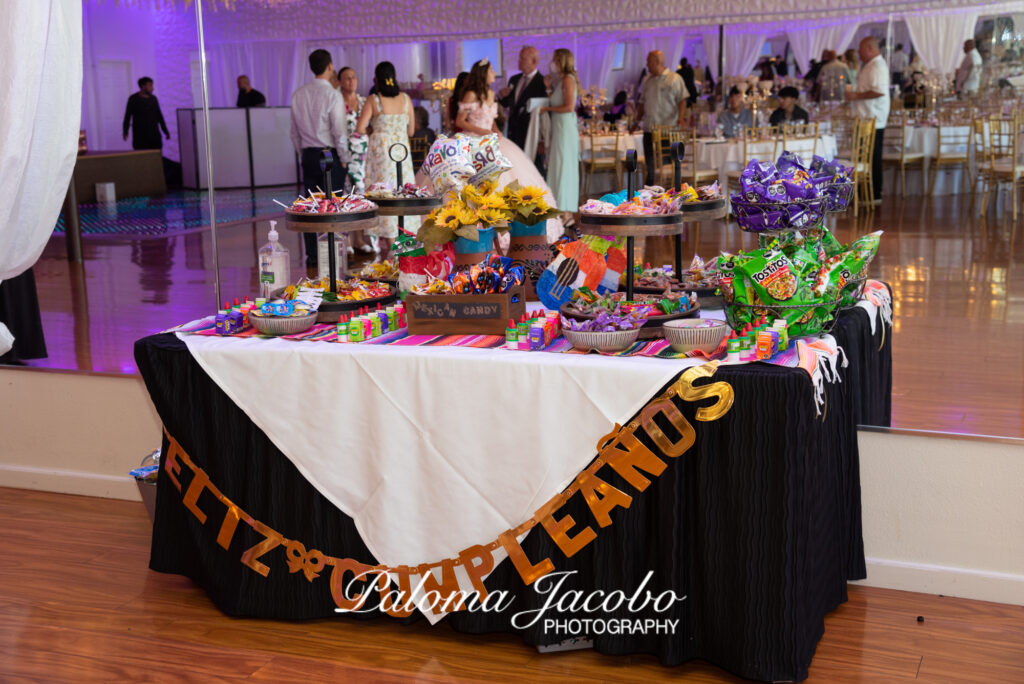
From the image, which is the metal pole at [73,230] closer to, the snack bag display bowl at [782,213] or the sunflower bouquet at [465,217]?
the sunflower bouquet at [465,217]

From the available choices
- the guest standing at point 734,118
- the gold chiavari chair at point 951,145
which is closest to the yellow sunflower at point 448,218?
the guest standing at point 734,118

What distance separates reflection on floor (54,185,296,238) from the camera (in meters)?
7.48

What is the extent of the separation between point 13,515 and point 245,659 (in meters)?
1.38

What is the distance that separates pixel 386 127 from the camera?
6797 mm

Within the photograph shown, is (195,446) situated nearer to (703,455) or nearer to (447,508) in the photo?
(447,508)

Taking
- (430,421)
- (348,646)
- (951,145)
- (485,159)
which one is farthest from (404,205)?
(951,145)

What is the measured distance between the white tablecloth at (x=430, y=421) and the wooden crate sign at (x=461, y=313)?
15 centimetres

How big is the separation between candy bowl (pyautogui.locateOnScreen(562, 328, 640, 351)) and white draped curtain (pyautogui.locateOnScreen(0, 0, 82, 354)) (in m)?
1.28

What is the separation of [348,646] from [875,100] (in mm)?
7950

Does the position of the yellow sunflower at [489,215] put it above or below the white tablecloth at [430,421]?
above

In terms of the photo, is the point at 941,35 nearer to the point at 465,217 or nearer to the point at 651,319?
the point at 465,217

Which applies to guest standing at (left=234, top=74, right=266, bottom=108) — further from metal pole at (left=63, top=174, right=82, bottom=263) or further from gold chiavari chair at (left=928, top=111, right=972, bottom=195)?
gold chiavari chair at (left=928, top=111, right=972, bottom=195)

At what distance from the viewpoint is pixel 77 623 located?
8.91 feet

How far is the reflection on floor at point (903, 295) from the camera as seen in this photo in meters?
3.84
